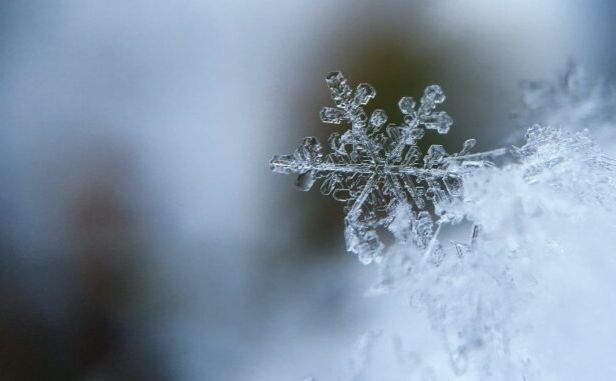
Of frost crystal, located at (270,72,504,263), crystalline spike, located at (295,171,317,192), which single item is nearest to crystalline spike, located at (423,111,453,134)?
frost crystal, located at (270,72,504,263)

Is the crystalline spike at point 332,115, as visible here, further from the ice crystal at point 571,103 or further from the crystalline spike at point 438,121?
the ice crystal at point 571,103

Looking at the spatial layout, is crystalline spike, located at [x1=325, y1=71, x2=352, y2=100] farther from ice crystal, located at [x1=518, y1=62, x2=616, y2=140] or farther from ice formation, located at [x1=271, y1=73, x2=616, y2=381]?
ice crystal, located at [x1=518, y1=62, x2=616, y2=140]

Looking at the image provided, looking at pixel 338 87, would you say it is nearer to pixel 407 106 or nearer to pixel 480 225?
pixel 407 106

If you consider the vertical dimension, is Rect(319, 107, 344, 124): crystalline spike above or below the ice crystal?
below

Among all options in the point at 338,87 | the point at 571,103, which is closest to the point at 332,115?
the point at 338,87

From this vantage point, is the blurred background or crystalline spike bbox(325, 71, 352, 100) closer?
crystalline spike bbox(325, 71, 352, 100)

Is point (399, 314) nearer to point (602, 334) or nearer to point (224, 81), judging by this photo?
point (602, 334)
